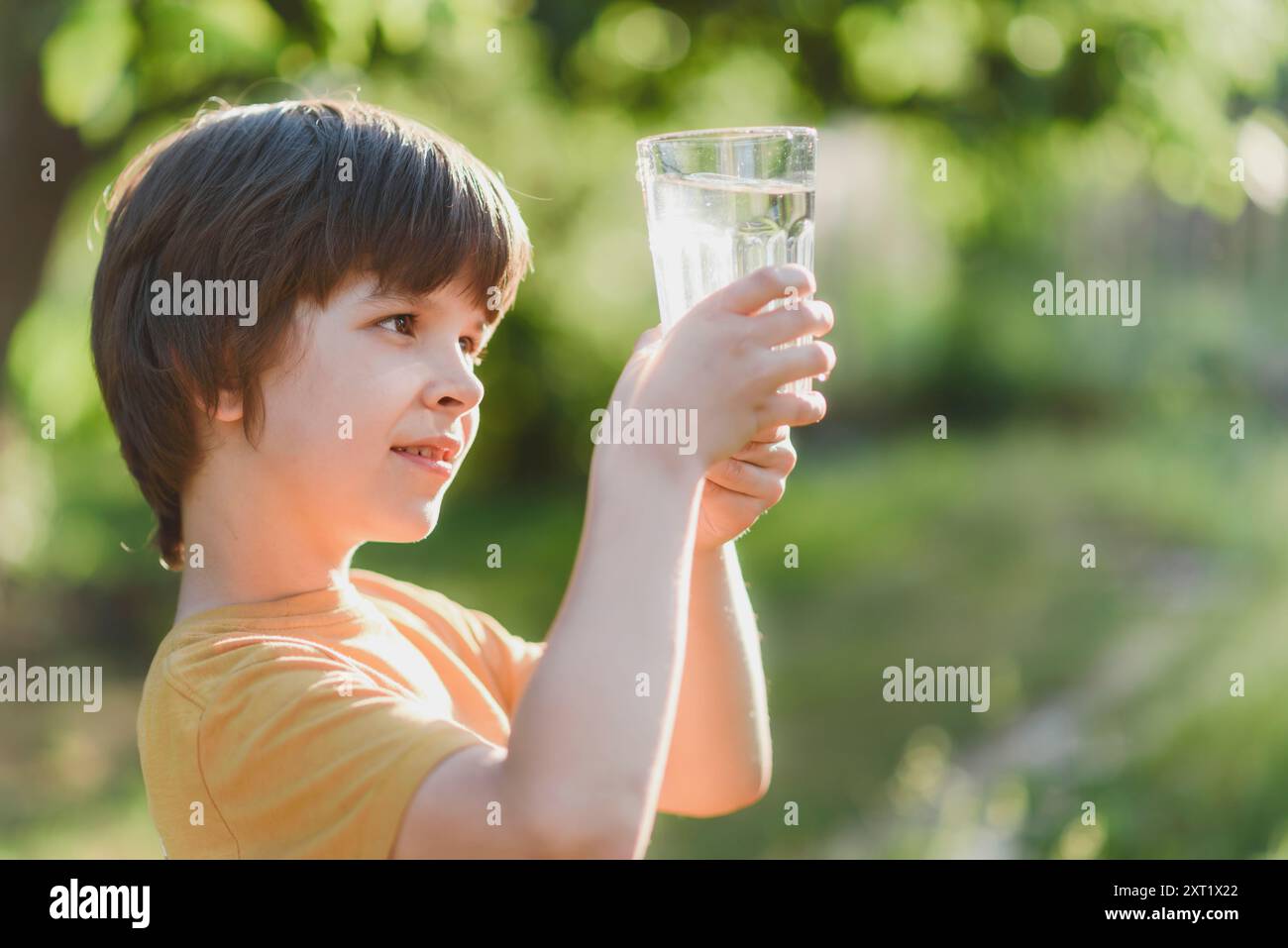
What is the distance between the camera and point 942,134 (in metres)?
3.33

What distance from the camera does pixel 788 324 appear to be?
0.99 metres

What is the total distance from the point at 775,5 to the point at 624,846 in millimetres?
2534

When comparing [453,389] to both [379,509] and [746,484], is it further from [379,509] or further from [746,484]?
[746,484]

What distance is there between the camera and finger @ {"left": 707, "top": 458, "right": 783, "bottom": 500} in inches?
43.4

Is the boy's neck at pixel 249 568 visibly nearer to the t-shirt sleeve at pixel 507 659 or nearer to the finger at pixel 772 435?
the t-shirt sleeve at pixel 507 659

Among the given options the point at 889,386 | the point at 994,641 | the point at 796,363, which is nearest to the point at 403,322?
the point at 796,363

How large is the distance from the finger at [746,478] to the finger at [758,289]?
16cm

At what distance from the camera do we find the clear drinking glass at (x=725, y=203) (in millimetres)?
1069

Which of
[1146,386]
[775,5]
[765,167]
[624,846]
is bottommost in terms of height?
[1146,386]

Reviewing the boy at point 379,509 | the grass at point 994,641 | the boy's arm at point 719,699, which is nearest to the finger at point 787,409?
the boy at point 379,509

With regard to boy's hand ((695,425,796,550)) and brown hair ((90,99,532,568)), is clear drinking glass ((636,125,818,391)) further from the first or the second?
brown hair ((90,99,532,568))
